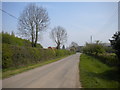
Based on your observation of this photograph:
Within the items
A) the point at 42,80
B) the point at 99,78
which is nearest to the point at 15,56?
the point at 42,80

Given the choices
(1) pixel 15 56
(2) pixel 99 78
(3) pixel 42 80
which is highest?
(1) pixel 15 56

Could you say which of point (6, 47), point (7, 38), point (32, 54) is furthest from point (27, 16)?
point (6, 47)

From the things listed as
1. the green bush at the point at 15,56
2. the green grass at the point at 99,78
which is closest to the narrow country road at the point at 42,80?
the green grass at the point at 99,78

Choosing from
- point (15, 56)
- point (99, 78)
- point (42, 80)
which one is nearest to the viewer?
point (42, 80)

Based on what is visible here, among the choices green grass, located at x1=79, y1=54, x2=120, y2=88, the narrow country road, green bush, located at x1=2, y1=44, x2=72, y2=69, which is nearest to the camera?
the narrow country road

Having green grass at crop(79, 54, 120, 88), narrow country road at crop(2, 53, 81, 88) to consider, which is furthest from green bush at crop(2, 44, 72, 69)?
green grass at crop(79, 54, 120, 88)

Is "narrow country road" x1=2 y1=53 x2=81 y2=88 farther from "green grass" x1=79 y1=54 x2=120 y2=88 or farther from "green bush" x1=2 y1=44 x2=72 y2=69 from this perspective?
"green bush" x1=2 y1=44 x2=72 y2=69

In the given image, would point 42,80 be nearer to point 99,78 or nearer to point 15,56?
point 99,78

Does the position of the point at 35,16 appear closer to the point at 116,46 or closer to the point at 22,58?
the point at 22,58

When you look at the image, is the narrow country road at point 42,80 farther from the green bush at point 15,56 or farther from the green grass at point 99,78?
the green bush at point 15,56

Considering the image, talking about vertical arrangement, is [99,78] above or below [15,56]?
below

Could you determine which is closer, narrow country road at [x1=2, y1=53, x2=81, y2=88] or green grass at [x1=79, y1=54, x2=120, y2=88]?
→ narrow country road at [x1=2, y1=53, x2=81, y2=88]

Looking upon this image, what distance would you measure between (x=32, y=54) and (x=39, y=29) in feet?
40.4

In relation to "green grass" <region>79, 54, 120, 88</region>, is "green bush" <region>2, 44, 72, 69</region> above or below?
above
